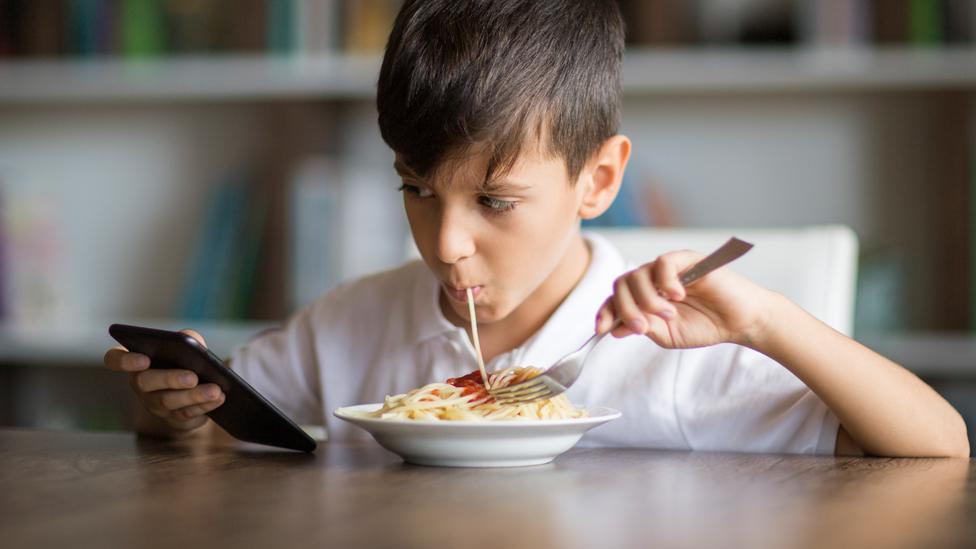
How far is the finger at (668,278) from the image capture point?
0.89m

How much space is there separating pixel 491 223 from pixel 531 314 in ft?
0.79

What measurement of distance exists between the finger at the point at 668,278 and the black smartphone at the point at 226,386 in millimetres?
331

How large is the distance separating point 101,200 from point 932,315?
1.91m

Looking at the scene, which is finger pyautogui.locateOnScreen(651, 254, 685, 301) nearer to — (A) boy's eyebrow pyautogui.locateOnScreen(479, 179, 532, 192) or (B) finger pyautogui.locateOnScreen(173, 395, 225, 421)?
(A) boy's eyebrow pyautogui.locateOnScreen(479, 179, 532, 192)

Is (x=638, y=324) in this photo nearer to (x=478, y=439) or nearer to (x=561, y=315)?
(x=478, y=439)

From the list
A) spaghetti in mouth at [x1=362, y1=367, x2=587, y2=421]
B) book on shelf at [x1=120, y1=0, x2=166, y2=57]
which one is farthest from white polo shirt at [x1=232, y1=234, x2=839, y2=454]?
book on shelf at [x1=120, y1=0, x2=166, y2=57]

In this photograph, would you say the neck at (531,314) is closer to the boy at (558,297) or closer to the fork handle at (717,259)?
the boy at (558,297)

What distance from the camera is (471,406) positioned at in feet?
3.03

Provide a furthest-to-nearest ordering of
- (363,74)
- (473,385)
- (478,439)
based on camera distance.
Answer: (363,74) < (473,385) < (478,439)

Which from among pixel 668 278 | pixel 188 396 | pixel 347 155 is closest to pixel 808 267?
pixel 668 278

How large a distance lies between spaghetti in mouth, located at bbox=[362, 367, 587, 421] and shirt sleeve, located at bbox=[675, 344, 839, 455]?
8.7 inches

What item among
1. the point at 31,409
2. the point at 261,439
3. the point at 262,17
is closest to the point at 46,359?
the point at 31,409

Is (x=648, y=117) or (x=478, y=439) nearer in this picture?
(x=478, y=439)

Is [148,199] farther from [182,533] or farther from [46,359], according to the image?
[182,533]
